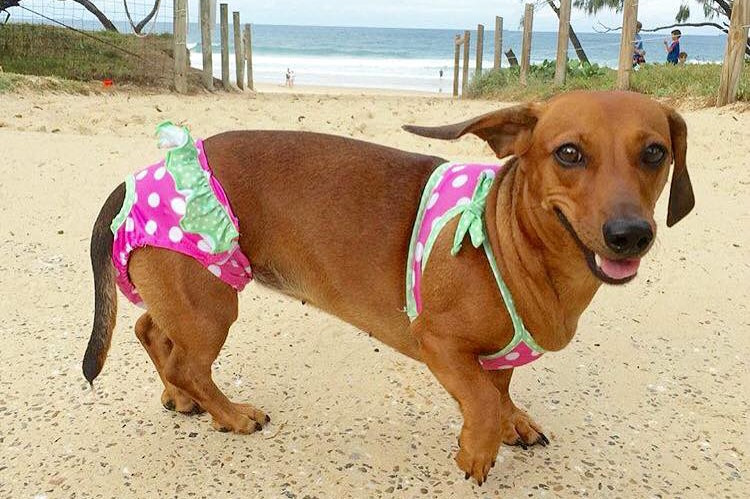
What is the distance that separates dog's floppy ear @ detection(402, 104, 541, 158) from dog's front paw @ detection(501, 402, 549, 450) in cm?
110

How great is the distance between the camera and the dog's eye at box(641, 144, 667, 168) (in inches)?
89.7

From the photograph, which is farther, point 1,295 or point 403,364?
point 1,295

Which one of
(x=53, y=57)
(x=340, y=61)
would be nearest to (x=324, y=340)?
(x=53, y=57)

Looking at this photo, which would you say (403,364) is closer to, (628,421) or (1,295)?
(628,421)

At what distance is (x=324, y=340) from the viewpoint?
395cm

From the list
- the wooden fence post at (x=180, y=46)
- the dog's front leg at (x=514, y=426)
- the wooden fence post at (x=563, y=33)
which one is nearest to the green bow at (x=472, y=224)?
the dog's front leg at (x=514, y=426)

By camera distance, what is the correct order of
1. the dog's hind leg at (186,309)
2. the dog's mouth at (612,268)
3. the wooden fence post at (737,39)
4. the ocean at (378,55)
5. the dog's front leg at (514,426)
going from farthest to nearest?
the ocean at (378,55), the wooden fence post at (737,39), the dog's front leg at (514,426), the dog's hind leg at (186,309), the dog's mouth at (612,268)

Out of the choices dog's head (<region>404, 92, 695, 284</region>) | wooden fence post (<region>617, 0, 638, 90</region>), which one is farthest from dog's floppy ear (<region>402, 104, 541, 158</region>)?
wooden fence post (<region>617, 0, 638, 90</region>)

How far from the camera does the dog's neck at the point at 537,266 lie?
97.0 inches

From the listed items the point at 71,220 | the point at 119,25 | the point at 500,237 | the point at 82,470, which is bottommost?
the point at 82,470

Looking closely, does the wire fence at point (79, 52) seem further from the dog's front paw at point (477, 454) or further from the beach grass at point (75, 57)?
the dog's front paw at point (477, 454)

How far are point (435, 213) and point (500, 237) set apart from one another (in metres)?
0.28

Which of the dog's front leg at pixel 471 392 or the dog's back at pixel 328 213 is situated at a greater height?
the dog's back at pixel 328 213

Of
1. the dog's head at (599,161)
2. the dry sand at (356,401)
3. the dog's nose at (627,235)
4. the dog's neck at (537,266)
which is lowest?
the dry sand at (356,401)
